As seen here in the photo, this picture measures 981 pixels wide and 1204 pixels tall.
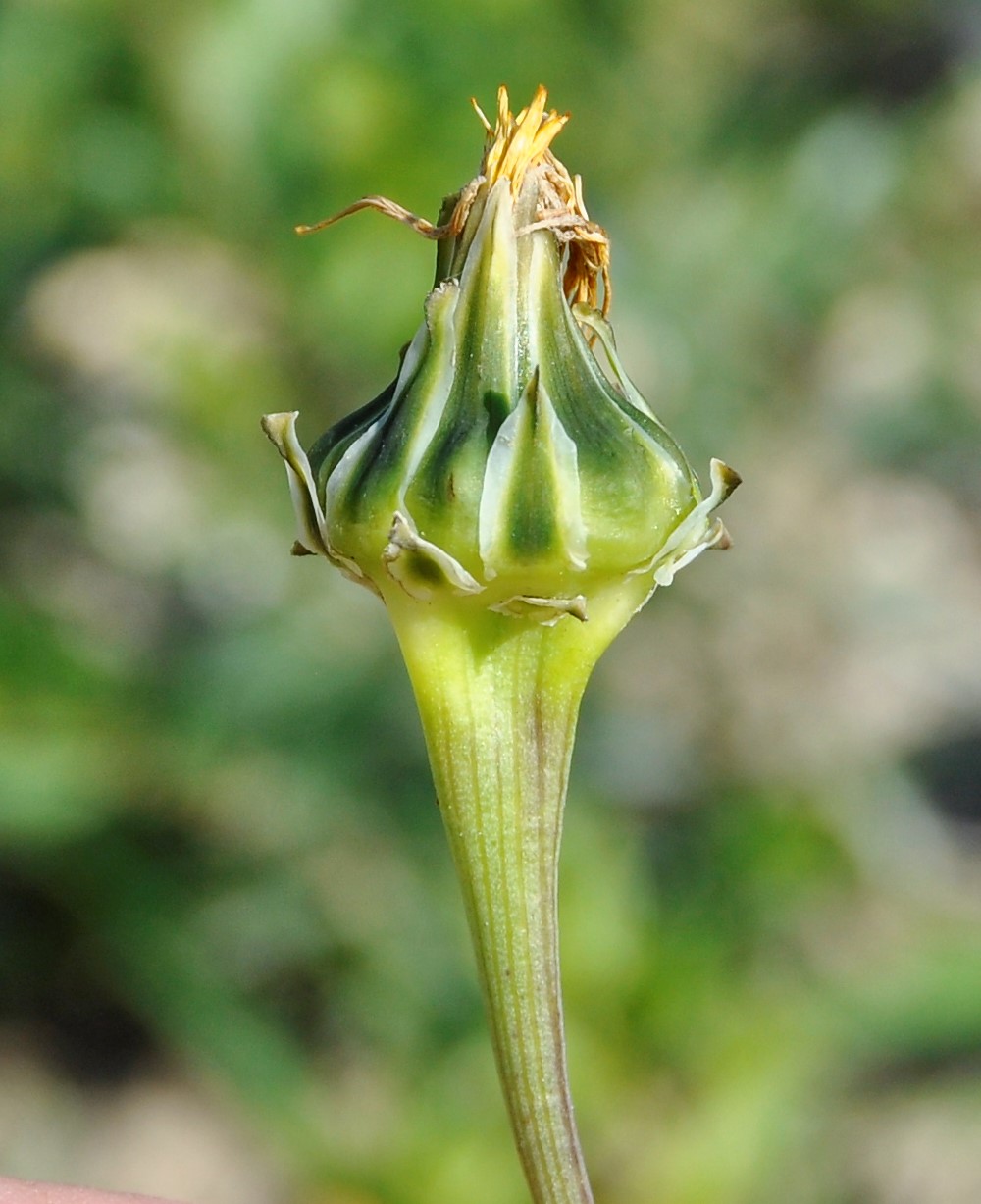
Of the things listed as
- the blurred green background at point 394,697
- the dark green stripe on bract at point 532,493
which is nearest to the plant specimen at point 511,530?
the dark green stripe on bract at point 532,493

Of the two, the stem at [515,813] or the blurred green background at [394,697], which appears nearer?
the stem at [515,813]

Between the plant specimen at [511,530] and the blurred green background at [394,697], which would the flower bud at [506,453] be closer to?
the plant specimen at [511,530]

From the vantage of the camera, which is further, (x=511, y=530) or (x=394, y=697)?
(x=394, y=697)

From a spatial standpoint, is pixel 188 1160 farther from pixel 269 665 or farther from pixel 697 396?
pixel 697 396

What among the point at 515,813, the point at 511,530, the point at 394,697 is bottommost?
the point at 515,813

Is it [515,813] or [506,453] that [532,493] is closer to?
[506,453]

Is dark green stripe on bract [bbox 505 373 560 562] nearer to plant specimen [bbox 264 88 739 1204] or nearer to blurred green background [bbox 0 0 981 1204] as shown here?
plant specimen [bbox 264 88 739 1204]

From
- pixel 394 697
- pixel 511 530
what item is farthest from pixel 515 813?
pixel 394 697
